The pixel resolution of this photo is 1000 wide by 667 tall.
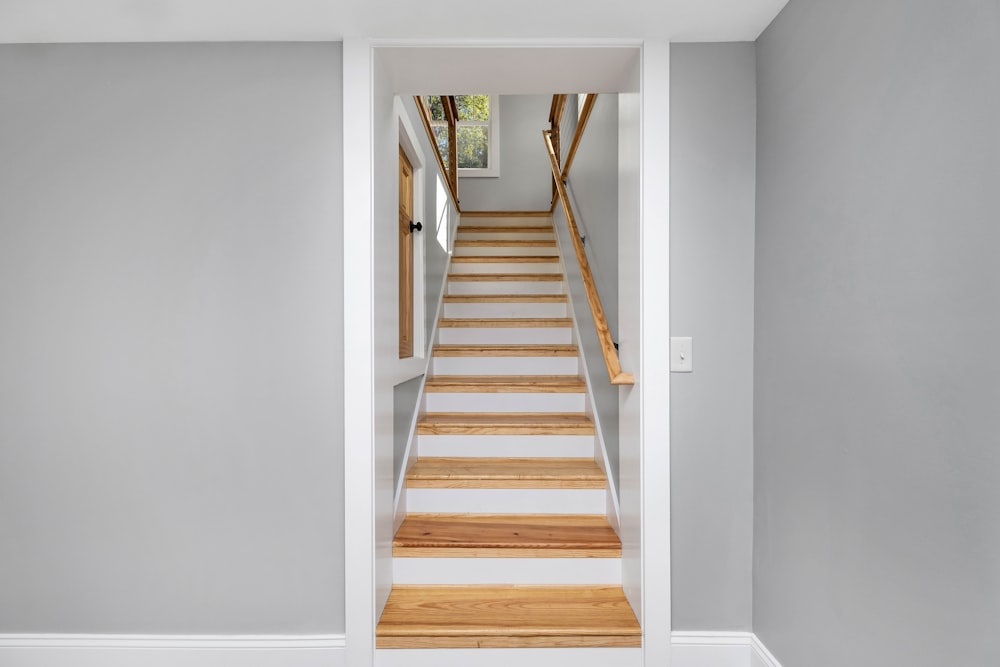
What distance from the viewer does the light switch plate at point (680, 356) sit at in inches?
78.8

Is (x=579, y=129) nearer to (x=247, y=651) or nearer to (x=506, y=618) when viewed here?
(x=506, y=618)

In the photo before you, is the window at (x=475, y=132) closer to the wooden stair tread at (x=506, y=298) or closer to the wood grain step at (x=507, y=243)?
the wood grain step at (x=507, y=243)

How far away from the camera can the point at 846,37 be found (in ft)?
4.77

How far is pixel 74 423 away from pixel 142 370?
0.29 m

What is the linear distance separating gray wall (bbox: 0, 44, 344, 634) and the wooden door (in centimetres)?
104

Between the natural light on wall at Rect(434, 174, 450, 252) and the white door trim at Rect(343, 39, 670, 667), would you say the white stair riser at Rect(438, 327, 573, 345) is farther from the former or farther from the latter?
the white door trim at Rect(343, 39, 670, 667)

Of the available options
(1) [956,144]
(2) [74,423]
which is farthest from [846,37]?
(2) [74,423]

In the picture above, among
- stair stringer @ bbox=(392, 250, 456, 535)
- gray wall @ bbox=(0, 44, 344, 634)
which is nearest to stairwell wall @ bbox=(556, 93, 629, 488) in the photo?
stair stringer @ bbox=(392, 250, 456, 535)

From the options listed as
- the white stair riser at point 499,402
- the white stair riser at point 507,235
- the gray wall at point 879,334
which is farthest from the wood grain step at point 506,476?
the white stair riser at point 507,235

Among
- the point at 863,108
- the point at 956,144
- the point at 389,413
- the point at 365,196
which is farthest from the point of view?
the point at 389,413

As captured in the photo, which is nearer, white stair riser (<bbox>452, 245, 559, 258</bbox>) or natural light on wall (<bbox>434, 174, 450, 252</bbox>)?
natural light on wall (<bbox>434, 174, 450, 252</bbox>)

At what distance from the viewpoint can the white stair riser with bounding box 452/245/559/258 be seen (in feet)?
15.1

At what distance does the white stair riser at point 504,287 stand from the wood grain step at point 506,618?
7.52ft

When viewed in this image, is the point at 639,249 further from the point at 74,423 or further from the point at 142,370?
the point at 74,423
